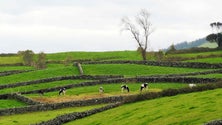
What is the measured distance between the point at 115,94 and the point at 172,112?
94.1 feet

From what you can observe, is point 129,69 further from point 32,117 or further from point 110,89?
point 32,117

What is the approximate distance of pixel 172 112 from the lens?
31.1m

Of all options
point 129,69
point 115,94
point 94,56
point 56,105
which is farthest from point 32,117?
point 94,56

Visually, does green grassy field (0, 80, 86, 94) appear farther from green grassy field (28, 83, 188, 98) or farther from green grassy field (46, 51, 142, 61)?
green grassy field (46, 51, 142, 61)

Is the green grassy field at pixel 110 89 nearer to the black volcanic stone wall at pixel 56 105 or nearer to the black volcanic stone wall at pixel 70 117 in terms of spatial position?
the black volcanic stone wall at pixel 56 105

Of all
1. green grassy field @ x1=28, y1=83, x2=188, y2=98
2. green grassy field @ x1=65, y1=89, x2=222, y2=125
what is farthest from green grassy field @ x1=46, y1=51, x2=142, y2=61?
green grassy field @ x1=65, y1=89, x2=222, y2=125

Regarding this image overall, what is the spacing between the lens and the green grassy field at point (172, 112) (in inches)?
1097

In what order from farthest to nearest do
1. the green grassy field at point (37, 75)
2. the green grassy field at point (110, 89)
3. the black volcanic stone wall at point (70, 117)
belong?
the green grassy field at point (37, 75)
the green grassy field at point (110, 89)
the black volcanic stone wall at point (70, 117)

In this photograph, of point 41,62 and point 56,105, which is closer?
point 56,105

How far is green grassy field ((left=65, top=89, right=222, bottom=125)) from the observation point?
27.9 m

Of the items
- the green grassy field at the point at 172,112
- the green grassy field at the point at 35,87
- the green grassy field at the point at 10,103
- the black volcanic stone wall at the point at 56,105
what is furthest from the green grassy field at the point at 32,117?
the green grassy field at the point at 35,87

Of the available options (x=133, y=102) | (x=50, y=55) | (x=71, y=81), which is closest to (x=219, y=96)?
(x=133, y=102)

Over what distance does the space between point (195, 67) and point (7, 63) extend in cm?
5853

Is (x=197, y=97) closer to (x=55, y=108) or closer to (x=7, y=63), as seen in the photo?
(x=55, y=108)
